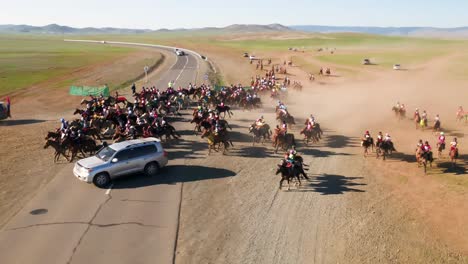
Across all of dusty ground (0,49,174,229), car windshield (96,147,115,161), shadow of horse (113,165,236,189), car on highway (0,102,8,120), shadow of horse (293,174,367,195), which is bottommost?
dusty ground (0,49,174,229)

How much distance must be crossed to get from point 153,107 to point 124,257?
885 inches

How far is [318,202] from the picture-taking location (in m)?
18.7

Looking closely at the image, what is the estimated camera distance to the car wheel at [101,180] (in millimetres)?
20141

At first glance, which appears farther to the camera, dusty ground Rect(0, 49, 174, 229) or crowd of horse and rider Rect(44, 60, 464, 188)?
crowd of horse and rider Rect(44, 60, 464, 188)

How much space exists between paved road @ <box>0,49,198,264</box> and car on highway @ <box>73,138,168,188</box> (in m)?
0.53

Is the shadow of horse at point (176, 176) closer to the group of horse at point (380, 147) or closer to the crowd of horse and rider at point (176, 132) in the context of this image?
the crowd of horse and rider at point (176, 132)

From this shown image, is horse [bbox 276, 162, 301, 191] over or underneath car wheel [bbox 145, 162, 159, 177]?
over

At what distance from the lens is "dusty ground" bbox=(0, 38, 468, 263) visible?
14.7m

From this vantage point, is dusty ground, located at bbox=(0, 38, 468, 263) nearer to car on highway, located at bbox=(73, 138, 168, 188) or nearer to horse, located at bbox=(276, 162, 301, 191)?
horse, located at bbox=(276, 162, 301, 191)

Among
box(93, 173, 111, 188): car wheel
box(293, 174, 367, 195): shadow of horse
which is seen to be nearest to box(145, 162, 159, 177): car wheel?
box(93, 173, 111, 188): car wheel

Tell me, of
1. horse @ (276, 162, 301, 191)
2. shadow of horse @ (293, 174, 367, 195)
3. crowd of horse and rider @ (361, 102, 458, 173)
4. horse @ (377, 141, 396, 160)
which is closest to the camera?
horse @ (276, 162, 301, 191)

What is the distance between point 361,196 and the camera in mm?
19531

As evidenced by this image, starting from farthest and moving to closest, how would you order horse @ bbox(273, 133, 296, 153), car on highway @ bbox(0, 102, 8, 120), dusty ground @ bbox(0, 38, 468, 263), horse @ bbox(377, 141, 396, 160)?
car on highway @ bbox(0, 102, 8, 120)
horse @ bbox(273, 133, 296, 153)
horse @ bbox(377, 141, 396, 160)
dusty ground @ bbox(0, 38, 468, 263)

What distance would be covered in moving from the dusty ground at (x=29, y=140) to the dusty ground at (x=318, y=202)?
8 centimetres
